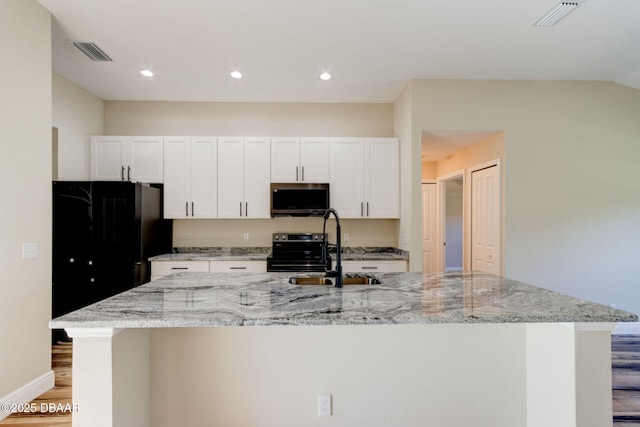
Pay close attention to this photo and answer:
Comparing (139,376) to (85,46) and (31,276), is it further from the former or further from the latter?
(85,46)

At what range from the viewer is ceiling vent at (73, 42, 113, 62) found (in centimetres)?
305

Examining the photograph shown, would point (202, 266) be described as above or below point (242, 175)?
below

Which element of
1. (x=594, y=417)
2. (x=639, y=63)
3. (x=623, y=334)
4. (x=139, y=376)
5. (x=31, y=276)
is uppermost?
(x=639, y=63)


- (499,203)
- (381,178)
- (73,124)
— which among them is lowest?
(499,203)

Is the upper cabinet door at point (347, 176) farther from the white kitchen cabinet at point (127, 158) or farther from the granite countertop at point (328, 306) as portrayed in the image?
the granite countertop at point (328, 306)

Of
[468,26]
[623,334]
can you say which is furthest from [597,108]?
[623,334]

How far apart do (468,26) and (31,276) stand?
398cm

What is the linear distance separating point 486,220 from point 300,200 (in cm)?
241

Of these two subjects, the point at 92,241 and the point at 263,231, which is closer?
the point at 92,241

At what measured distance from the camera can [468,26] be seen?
2.76 meters

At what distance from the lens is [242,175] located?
168 inches

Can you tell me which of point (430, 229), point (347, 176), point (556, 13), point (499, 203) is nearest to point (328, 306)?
point (556, 13)

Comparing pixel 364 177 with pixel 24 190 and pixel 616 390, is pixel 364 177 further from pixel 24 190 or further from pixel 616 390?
pixel 24 190

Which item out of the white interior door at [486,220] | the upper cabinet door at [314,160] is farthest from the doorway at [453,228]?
the upper cabinet door at [314,160]
